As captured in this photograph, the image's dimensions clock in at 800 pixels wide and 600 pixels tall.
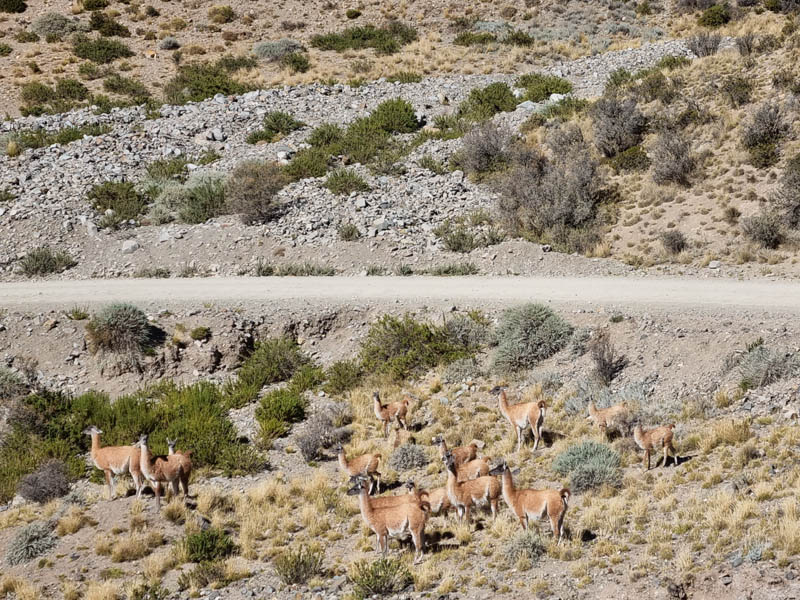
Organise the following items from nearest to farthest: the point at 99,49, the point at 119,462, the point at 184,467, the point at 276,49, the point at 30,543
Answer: the point at 30,543, the point at 184,467, the point at 119,462, the point at 99,49, the point at 276,49

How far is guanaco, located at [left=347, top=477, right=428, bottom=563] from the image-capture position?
35.2 ft

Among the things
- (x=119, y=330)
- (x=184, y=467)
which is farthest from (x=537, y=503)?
(x=119, y=330)

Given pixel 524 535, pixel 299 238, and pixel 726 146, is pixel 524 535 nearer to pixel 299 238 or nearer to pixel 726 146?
pixel 299 238

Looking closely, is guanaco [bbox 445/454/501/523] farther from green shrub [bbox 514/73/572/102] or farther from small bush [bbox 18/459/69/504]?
green shrub [bbox 514/73/572/102]

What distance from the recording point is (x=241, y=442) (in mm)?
16625

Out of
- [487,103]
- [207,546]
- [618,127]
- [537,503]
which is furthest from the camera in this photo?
[487,103]

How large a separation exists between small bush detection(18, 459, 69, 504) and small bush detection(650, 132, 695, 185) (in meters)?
21.2

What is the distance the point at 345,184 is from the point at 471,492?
19.6 m

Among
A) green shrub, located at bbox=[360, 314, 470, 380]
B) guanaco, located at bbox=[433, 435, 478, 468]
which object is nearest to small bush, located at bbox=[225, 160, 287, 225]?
green shrub, located at bbox=[360, 314, 470, 380]

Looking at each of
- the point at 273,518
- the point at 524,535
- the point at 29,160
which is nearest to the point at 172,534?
the point at 273,518

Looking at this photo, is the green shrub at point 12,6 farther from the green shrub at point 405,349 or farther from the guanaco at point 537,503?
the guanaco at point 537,503

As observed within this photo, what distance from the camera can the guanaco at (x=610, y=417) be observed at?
14.0 meters

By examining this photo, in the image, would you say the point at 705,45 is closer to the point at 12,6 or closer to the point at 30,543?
the point at 30,543

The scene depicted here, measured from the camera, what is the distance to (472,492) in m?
11.6
